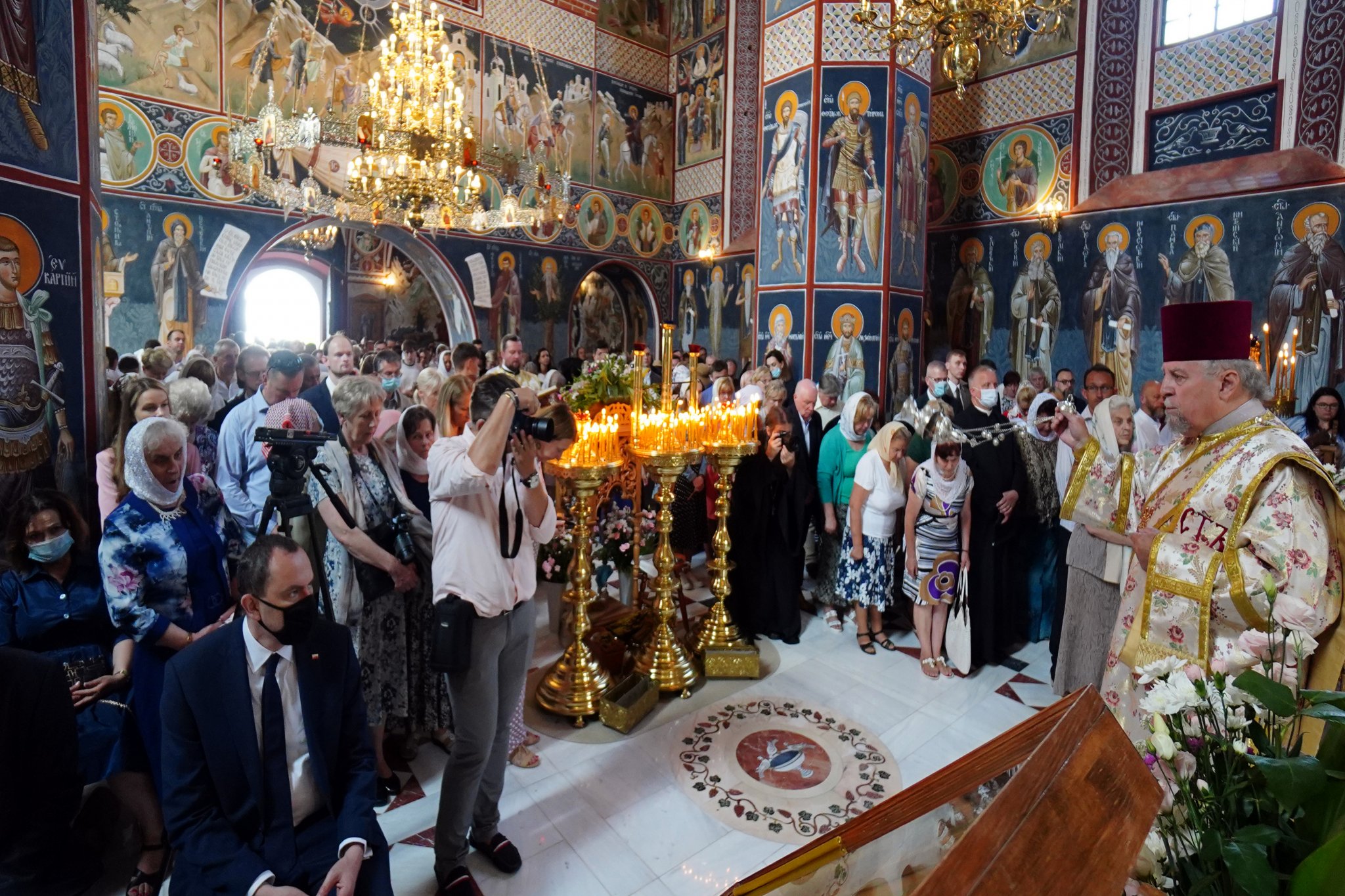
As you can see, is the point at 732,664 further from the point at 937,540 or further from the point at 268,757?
the point at 268,757

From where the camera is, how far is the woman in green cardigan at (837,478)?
5.35 m

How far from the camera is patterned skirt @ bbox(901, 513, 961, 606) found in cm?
451

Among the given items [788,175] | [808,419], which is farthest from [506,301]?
[808,419]

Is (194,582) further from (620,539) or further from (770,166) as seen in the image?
(770,166)

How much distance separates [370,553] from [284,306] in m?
21.0

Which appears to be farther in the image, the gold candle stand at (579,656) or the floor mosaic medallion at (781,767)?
the gold candle stand at (579,656)

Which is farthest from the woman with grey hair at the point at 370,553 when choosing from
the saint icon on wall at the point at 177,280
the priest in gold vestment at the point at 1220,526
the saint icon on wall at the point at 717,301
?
the saint icon on wall at the point at 717,301

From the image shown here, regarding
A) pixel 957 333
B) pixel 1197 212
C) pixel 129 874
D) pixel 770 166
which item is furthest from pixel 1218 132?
pixel 129 874

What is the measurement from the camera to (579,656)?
409 centimetres

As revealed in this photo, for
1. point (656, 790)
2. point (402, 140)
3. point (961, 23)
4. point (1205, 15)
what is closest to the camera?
point (656, 790)

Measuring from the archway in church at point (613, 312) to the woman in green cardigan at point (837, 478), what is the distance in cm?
1084

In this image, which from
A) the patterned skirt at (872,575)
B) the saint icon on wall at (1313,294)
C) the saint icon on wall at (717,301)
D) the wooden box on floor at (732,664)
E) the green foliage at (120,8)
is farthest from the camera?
the saint icon on wall at (717,301)

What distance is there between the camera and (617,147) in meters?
14.9

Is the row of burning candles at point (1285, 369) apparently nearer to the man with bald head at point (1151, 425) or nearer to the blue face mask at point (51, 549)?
the man with bald head at point (1151, 425)
